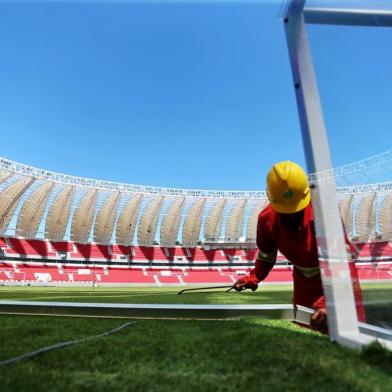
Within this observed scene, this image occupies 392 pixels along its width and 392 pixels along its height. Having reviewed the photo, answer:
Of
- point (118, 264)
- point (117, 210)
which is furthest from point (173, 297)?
point (118, 264)

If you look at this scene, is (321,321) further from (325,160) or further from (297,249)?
(325,160)

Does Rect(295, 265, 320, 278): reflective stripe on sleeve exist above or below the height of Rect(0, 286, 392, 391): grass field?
above

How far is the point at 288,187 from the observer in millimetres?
3102

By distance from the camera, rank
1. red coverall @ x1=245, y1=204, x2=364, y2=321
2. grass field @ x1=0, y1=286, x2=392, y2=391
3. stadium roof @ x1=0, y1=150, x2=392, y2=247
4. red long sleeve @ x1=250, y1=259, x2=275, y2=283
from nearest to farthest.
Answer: grass field @ x1=0, y1=286, x2=392, y2=391, red coverall @ x1=245, y1=204, x2=364, y2=321, red long sleeve @ x1=250, y1=259, x2=275, y2=283, stadium roof @ x1=0, y1=150, x2=392, y2=247

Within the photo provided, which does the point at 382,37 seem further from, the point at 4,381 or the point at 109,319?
the point at 109,319

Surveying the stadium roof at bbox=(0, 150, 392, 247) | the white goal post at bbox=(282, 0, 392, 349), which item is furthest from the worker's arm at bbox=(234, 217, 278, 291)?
the stadium roof at bbox=(0, 150, 392, 247)

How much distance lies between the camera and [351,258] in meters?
2.53

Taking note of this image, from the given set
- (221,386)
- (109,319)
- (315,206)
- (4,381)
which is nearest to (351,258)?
(315,206)

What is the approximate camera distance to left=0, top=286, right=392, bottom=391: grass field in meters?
1.49

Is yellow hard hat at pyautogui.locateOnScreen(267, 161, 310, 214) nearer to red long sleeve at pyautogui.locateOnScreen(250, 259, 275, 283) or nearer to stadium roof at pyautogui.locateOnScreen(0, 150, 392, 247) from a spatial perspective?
red long sleeve at pyautogui.locateOnScreen(250, 259, 275, 283)

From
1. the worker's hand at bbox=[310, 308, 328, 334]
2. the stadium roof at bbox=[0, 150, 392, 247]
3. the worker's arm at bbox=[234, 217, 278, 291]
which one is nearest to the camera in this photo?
the worker's hand at bbox=[310, 308, 328, 334]

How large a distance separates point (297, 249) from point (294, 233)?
163 millimetres

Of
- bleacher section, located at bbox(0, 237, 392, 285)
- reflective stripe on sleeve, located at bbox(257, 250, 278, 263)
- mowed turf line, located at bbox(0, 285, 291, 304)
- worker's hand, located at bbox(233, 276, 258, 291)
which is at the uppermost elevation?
bleacher section, located at bbox(0, 237, 392, 285)

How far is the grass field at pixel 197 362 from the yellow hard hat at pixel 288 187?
0.95m
